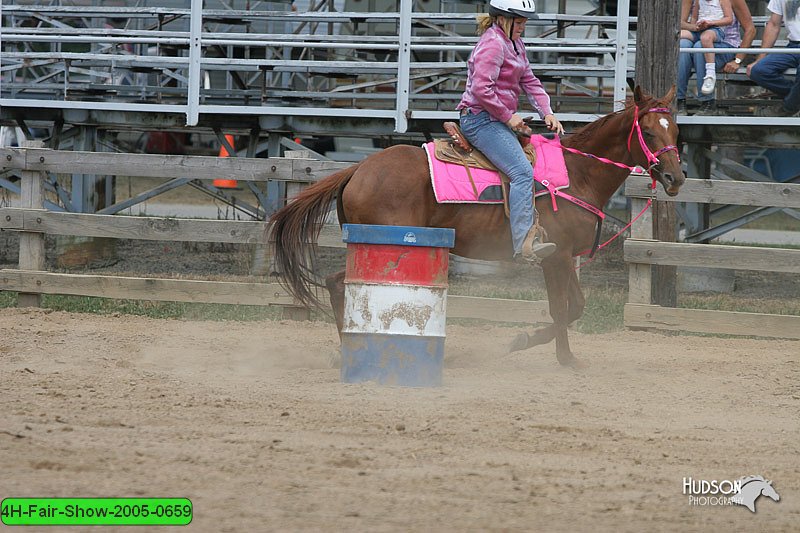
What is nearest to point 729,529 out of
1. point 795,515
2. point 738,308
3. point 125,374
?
point 795,515

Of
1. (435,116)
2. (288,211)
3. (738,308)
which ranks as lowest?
(738,308)

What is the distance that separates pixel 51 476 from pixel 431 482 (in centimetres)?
157

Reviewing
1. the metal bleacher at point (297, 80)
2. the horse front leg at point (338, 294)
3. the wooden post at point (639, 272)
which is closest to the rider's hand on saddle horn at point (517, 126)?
the horse front leg at point (338, 294)

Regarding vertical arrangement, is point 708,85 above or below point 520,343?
above

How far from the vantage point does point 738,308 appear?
36.4 feet

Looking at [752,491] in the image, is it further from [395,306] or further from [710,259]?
[710,259]

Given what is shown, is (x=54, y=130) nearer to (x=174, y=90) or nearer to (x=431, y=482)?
(x=174, y=90)

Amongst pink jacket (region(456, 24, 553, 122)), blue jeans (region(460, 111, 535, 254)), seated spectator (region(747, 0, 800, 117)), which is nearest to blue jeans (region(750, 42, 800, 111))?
seated spectator (region(747, 0, 800, 117))

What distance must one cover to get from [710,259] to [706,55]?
3.11 meters

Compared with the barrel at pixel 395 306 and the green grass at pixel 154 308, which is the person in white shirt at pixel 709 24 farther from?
the barrel at pixel 395 306

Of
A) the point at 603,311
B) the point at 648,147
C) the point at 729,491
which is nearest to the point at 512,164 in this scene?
the point at 648,147

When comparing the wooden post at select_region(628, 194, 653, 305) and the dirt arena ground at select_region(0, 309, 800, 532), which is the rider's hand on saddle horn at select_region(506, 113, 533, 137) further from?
the wooden post at select_region(628, 194, 653, 305)

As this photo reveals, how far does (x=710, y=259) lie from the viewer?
364 inches

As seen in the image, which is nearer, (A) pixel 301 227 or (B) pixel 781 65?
(A) pixel 301 227
